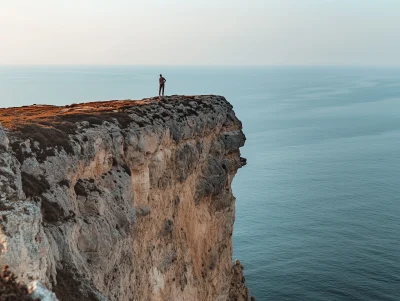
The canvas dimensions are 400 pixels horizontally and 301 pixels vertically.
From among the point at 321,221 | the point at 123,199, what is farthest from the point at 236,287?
the point at 321,221

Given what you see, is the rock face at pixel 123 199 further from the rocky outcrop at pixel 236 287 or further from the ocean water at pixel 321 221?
the ocean water at pixel 321 221

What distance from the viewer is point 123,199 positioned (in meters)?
31.2

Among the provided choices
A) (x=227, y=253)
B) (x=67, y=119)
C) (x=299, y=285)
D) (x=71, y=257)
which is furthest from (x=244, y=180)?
(x=71, y=257)

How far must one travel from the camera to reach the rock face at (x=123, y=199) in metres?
20.1

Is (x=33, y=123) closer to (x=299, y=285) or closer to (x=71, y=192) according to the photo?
(x=71, y=192)

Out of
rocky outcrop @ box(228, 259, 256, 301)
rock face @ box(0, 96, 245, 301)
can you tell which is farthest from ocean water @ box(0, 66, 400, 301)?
rock face @ box(0, 96, 245, 301)

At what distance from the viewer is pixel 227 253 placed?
50344 millimetres

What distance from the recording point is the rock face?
20.1 meters

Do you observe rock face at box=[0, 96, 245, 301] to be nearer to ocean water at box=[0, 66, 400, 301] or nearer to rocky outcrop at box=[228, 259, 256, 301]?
rocky outcrop at box=[228, 259, 256, 301]

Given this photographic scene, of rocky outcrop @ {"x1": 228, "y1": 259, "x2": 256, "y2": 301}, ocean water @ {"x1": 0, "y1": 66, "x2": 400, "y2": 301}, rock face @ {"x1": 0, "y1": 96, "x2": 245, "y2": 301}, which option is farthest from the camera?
ocean water @ {"x1": 0, "y1": 66, "x2": 400, "y2": 301}

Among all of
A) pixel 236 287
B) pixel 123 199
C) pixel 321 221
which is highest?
pixel 123 199

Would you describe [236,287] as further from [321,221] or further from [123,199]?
[321,221]

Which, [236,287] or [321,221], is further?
[321,221]

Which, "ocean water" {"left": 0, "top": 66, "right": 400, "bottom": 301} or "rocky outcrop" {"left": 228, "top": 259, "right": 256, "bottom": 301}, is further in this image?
"ocean water" {"left": 0, "top": 66, "right": 400, "bottom": 301}
